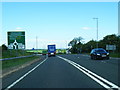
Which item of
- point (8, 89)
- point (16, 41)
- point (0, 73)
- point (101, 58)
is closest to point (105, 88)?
point (8, 89)

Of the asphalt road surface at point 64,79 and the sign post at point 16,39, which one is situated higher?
the sign post at point 16,39

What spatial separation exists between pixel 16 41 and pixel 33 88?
31.5 metres

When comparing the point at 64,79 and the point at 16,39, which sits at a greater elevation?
the point at 16,39

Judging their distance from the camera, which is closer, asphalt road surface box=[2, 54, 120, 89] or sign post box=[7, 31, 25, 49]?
asphalt road surface box=[2, 54, 120, 89]

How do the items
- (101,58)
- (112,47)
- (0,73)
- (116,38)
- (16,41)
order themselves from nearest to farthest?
(0,73) → (101,58) → (16,41) → (112,47) → (116,38)

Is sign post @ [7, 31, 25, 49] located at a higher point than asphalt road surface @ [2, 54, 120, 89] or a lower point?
higher

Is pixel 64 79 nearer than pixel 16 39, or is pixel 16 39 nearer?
pixel 64 79

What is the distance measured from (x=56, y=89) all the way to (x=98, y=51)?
27.0 meters

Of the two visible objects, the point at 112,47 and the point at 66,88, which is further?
the point at 112,47

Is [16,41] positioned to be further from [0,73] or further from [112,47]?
[112,47]

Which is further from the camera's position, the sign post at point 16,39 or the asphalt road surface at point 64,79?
the sign post at point 16,39

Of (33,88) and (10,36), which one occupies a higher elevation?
(10,36)

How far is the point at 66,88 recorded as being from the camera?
9.89 m

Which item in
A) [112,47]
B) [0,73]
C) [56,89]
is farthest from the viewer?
[112,47]
